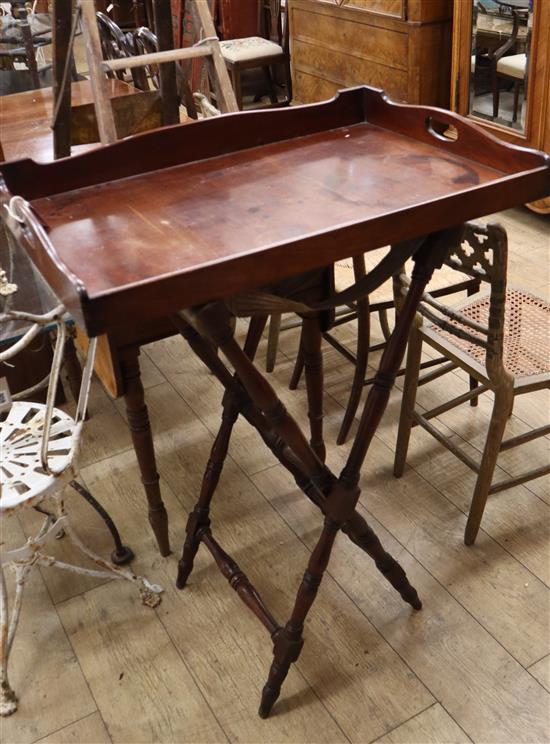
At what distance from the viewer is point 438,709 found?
1.51 metres

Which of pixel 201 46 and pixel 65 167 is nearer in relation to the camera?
pixel 65 167

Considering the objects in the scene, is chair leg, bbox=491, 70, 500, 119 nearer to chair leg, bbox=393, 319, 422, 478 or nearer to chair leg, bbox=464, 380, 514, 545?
chair leg, bbox=393, 319, 422, 478

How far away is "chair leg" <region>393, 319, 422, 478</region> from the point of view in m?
1.88

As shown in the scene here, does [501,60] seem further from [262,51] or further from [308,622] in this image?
[308,622]

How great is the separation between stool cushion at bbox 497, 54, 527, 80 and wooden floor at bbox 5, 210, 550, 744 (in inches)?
62.0

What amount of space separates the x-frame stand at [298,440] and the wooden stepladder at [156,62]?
669 mm

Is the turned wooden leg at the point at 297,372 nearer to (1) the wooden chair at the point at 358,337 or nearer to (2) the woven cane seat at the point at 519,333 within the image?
(1) the wooden chair at the point at 358,337

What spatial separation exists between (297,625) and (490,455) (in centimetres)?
61

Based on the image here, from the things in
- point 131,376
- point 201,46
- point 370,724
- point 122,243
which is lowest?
point 370,724

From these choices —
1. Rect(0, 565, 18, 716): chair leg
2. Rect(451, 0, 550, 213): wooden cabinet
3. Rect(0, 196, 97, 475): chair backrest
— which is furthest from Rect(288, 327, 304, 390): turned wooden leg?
Rect(451, 0, 550, 213): wooden cabinet

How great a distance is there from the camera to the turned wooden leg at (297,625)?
1.45 meters

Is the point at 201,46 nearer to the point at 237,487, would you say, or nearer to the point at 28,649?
→ the point at 237,487

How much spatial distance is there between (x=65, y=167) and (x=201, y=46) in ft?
2.85

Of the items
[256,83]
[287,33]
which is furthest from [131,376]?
[256,83]
